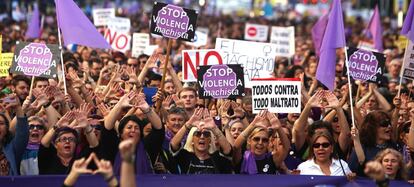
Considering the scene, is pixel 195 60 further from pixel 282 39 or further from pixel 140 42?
pixel 282 39

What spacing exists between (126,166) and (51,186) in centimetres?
208

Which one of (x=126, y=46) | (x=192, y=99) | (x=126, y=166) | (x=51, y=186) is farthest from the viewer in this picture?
(x=126, y=46)

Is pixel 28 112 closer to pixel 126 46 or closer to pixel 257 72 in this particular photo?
pixel 257 72

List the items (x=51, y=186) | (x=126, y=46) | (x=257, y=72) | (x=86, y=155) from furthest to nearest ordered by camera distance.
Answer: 1. (x=126, y=46)
2. (x=257, y=72)
3. (x=86, y=155)
4. (x=51, y=186)

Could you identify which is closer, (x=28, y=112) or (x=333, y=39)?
(x=28, y=112)

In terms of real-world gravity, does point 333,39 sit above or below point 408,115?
above

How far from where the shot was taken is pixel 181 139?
10219 millimetres

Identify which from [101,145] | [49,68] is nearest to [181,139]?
[101,145]

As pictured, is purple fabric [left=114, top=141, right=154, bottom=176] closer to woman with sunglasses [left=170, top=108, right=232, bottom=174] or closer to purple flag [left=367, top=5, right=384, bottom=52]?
woman with sunglasses [left=170, top=108, right=232, bottom=174]

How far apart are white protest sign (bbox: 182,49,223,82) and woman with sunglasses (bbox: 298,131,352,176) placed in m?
4.31

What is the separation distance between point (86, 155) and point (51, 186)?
71 cm

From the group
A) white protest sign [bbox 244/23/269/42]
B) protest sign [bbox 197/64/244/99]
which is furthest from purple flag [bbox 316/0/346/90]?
white protest sign [bbox 244/23/269/42]

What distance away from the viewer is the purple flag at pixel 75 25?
12.5 meters

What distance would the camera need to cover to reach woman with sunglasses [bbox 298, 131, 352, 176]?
32.1ft
